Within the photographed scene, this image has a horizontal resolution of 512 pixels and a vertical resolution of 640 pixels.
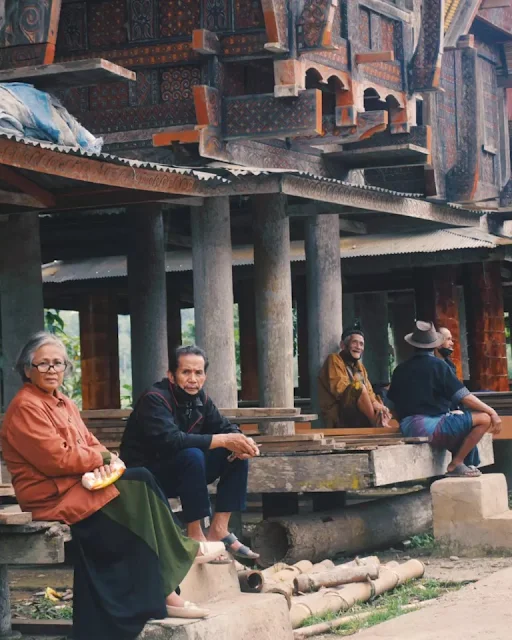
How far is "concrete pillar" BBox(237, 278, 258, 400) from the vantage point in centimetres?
2031

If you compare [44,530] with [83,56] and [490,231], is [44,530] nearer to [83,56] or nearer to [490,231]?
[83,56]

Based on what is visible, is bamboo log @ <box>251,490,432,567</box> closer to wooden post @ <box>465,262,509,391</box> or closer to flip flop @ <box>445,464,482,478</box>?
flip flop @ <box>445,464,482,478</box>

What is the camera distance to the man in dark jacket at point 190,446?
8.46 meters

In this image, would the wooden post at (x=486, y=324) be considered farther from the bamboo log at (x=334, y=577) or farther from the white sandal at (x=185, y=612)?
the white sandal at (x=185, y=612)

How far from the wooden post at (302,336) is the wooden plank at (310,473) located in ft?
32.0

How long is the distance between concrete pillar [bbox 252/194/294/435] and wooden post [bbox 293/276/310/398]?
7.37 metres

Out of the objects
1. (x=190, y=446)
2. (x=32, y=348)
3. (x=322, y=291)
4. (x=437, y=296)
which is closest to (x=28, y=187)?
(x=190, y=446)

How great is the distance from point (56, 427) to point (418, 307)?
10.9m

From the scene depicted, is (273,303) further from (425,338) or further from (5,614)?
(5,614)

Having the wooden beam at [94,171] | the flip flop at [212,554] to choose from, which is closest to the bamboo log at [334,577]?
the flip flop at [212,554]

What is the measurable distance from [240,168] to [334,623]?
4.88m

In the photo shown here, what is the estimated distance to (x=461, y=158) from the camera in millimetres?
18844

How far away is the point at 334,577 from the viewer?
30.6ft

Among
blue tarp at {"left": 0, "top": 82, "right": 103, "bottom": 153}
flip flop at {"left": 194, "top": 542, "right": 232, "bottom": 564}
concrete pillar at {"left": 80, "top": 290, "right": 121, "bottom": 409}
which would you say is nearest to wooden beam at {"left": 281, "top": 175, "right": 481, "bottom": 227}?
blue tarp at {"left": 0, "top": 82, "right": 103, "bottom": 153}
